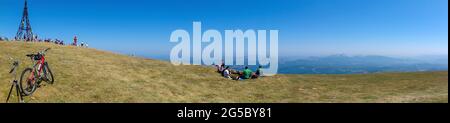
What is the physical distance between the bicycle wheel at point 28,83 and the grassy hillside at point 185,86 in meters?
0.44

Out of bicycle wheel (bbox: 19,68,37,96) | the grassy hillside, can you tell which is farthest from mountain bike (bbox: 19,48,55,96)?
the grassy hillside

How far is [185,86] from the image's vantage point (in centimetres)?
3078

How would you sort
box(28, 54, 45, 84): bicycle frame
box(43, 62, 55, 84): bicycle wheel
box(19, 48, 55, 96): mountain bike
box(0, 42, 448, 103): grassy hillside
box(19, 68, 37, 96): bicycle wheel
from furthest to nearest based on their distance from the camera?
box(43, 62, 55, 84): bicycle wheel
box(0, 42, 448, 103): grassy hillside
box(28, 54, 45, 84): bicycle frame
box(19, 48, 55, 96): mountain bike
box(19, 68, 37, 96): bicycle wheel

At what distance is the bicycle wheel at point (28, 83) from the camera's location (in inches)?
906

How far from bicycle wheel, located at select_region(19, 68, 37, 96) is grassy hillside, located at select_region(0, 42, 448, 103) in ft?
1.46

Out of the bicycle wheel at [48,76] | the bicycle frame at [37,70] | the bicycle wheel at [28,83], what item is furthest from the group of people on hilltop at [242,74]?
the bicycle wheel at [28,83]

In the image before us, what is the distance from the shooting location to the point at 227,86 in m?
32.8

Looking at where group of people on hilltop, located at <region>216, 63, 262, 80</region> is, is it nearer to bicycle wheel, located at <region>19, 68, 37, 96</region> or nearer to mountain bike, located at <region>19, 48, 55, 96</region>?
mountain bike, located at <region>19, 48, 55, 96</region>

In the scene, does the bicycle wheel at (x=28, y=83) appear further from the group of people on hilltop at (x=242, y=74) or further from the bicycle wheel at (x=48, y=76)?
the group of people on hilltop at (x=242, y=74)

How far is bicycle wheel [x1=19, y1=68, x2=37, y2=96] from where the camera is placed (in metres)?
23.0
